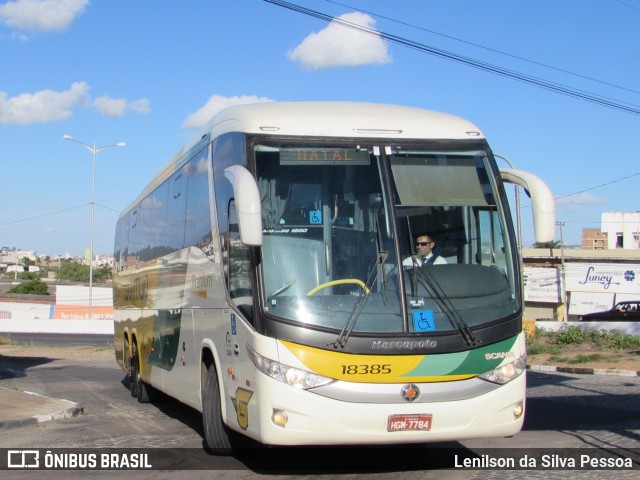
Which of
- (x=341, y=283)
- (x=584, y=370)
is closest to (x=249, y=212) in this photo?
(x=341, y=283)

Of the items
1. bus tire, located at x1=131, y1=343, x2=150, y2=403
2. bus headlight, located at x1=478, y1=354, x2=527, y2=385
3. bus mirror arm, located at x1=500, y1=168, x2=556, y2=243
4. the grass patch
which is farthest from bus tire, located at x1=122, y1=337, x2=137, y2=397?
the grass patch

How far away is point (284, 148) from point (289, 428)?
2554 millimetres

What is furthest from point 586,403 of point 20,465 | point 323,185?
point 20,465

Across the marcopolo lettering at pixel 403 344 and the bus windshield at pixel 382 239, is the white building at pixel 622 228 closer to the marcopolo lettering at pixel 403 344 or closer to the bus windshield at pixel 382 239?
the bus windshield at pixel 382 239

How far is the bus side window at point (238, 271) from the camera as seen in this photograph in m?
7.55

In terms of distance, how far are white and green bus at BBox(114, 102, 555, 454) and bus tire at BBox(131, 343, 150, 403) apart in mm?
6226

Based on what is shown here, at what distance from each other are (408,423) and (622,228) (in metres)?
85.5

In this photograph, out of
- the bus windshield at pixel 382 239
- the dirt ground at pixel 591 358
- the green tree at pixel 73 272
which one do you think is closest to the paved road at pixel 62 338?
the dirt ground at pixel 591 358

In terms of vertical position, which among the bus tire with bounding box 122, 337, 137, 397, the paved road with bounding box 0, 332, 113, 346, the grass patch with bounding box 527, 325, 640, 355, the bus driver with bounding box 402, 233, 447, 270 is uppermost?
the bus driver with bounding box 402, 233, 447, 270

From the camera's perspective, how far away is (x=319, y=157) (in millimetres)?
7875

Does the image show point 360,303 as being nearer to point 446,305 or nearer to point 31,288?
point 446,305

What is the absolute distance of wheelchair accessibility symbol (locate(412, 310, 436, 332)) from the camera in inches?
285

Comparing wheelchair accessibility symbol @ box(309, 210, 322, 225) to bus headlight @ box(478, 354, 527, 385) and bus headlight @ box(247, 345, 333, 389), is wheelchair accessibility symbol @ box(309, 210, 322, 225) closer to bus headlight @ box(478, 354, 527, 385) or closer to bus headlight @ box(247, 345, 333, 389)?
bus headlight @ box(247, 345, 333, 389)

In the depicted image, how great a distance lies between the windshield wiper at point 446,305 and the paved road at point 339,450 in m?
1.39
